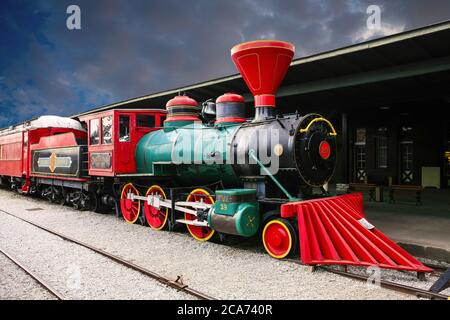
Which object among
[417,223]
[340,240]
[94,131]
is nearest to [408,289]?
[340,240]

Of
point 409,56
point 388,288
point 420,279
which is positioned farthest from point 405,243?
point 409,56

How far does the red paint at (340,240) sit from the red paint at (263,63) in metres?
2.13

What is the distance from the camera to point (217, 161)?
659 cm

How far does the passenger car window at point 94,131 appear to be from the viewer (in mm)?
9062

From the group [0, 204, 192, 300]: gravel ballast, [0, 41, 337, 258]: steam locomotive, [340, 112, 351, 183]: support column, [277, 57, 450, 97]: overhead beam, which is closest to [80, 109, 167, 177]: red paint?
[0, 41, 337, 258]: steam locomotive

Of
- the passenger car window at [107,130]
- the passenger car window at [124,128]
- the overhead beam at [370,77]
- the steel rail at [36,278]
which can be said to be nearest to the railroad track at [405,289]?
the steel rail at [36,278]

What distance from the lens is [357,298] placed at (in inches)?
155

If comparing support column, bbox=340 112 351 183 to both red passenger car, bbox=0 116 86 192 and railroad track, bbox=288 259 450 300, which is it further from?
red passenger car, bbox=0 116 86 192

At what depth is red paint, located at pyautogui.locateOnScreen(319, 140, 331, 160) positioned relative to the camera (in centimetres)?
591

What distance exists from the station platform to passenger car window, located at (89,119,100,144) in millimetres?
6830

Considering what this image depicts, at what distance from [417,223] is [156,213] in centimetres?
561

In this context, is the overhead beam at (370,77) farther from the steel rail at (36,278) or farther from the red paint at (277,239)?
the steel rail at (36,278)

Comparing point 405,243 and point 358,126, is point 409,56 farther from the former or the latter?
point 358,126
